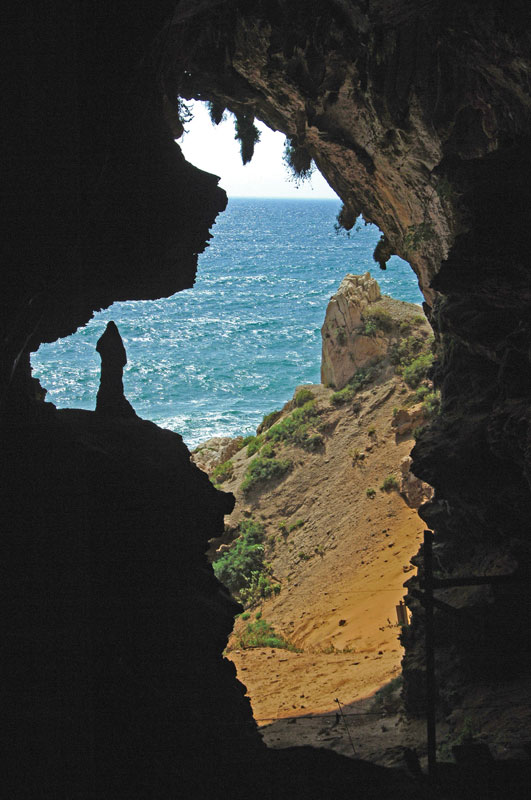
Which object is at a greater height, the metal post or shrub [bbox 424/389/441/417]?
shrub [bbox 424/389/441/417]

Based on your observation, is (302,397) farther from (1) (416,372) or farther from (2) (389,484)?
(2) (389,484)

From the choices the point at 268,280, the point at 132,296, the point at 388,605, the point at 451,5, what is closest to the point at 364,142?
the point at 451,5

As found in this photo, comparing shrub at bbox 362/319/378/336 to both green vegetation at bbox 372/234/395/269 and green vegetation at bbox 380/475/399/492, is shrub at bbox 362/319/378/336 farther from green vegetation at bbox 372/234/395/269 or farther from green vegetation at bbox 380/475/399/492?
green vegetation at bbox 372/234/395/269

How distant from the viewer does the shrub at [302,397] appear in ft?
112

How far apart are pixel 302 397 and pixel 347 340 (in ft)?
11.8

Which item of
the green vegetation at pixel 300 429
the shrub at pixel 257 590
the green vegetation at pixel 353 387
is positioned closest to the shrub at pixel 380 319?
the green vegetation at pixel 353 387

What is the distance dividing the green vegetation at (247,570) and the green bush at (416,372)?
Answer: 9844 millimetres

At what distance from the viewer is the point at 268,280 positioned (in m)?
104

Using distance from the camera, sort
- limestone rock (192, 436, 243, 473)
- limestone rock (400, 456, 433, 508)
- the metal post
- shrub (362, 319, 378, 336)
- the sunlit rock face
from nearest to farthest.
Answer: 1. the metal post
2. the sunlit rock face
3. limestone rock (400, 456, 433, 508)
4. shrub (362, 319, 378, 336)
5. limestone rock (192, 436, 243, 473)

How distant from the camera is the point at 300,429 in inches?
1255

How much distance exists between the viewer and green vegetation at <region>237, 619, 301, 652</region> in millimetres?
19953

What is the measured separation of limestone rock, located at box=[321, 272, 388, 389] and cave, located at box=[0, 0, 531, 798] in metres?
18.9

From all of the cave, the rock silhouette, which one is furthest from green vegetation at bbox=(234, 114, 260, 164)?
the rock silhouette

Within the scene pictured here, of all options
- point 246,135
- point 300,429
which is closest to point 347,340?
point 300,429
